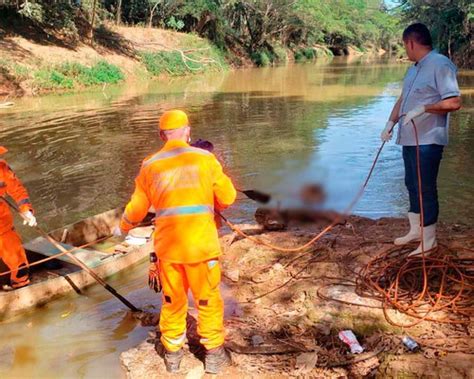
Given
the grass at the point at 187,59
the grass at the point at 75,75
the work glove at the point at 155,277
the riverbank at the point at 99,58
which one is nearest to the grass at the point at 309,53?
the riverbank at the point at 99,58

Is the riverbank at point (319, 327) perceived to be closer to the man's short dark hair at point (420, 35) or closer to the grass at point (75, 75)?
the man's short dark hair at point (420, 35)

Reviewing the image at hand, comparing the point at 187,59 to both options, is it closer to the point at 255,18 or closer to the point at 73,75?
the point at 73,75

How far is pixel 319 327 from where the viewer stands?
401 centimetres

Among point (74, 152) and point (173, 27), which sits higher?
point (173, 27)

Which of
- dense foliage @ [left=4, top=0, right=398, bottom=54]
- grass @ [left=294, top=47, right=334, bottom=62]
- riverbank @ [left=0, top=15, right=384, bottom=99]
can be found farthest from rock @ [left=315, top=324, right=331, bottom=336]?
grass @ [left=294, top=47, right=334, bottom=62]

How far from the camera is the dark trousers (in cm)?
429

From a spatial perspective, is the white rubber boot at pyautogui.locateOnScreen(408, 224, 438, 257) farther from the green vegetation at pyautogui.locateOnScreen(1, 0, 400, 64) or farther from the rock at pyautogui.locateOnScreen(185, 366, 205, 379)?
the green vegetation at pyautogui.locateOnScreen(1, 0, 400, 64)

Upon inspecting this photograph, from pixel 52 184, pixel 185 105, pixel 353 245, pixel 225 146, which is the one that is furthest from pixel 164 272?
pixel 185 105

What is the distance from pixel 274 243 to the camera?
5973 mm

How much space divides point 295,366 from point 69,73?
1008 inches

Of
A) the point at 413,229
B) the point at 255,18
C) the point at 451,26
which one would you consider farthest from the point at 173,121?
the point at 255,18

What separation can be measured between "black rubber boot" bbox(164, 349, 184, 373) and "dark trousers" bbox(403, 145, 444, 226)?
2.48m

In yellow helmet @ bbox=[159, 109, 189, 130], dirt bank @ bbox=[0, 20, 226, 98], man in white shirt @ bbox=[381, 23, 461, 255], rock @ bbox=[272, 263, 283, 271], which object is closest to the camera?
yellow helmet @ bbox=[159, 109, 189, 130]

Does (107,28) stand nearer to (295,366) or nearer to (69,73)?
(69,73)
